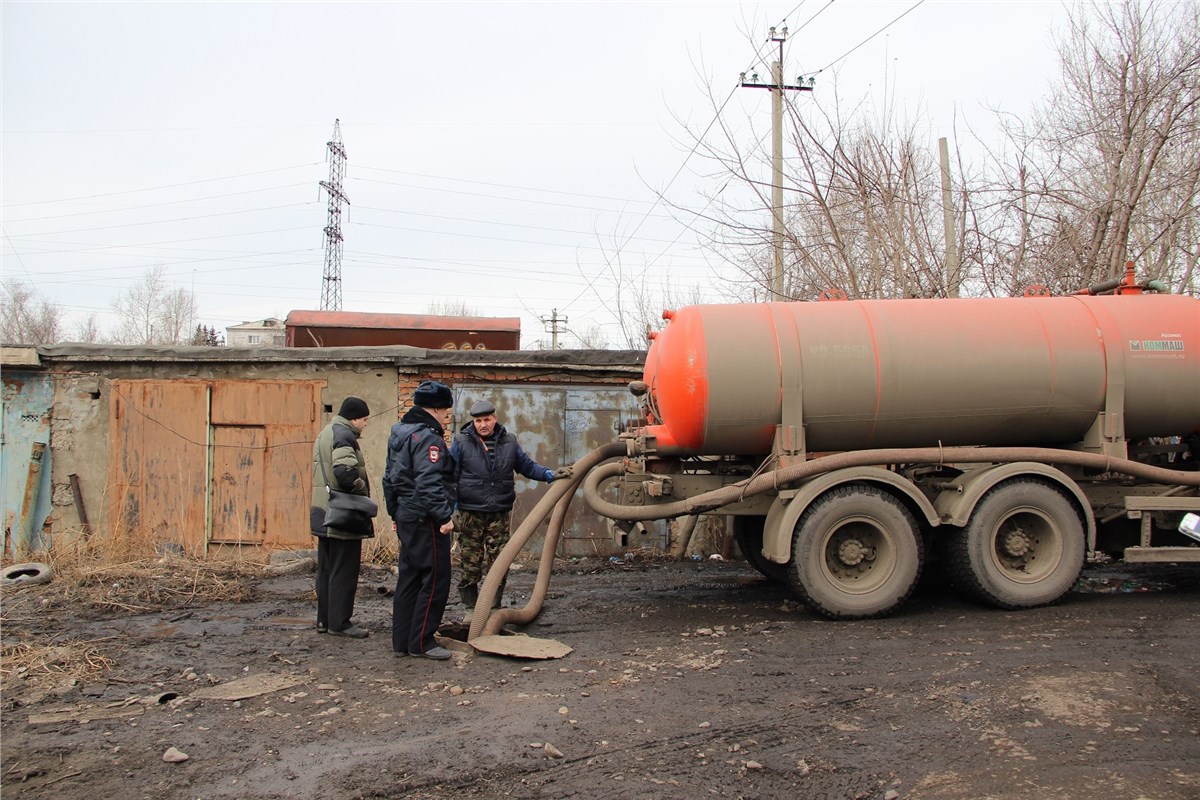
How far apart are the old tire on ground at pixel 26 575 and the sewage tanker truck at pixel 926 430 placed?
5565 millimetres

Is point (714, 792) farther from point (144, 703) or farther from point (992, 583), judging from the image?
point (992, 583)

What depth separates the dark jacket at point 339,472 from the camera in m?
6.16

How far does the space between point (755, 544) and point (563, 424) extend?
3570mm

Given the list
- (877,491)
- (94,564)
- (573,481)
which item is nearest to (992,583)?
(877,491)

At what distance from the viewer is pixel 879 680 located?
4859 millimetres

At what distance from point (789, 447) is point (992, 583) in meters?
1.81

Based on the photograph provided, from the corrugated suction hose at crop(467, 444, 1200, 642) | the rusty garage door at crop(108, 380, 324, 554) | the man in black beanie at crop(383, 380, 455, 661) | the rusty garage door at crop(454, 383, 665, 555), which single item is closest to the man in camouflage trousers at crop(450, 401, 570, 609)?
the corrugated suction hose at crop(467, 444, 1200, 642)

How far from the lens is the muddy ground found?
3.64 meters

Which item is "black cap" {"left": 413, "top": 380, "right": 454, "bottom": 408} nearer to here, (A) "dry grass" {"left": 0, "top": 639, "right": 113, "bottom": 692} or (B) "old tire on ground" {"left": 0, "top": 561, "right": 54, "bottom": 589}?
(A) "dry grass" {"left": 0, "top": 639, "right": 113, "bottom": 692}

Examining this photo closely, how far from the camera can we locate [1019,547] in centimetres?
650

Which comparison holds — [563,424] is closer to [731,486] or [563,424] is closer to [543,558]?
[543,558]

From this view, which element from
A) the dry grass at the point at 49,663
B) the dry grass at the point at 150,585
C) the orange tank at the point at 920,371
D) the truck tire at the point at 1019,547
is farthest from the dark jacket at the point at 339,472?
the truck tire at the point at 1019,547

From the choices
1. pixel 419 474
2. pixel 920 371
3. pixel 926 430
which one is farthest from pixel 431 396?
pixel 926 430

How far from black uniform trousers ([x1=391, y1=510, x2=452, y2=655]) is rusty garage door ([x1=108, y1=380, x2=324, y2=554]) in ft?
17.2
